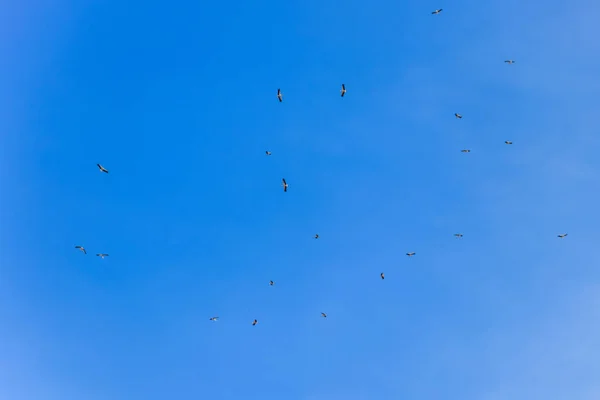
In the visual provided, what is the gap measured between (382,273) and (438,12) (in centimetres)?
4763

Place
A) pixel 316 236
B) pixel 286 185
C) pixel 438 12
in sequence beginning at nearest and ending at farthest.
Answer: pixel 286 185 → pixel 316 236 → pixel 438 12

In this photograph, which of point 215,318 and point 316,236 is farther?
point 215,318

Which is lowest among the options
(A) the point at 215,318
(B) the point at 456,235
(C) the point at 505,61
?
(A) the point at 215,318

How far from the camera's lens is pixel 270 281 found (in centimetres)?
8725

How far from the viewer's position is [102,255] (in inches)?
3501

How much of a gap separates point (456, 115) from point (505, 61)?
1342 cm

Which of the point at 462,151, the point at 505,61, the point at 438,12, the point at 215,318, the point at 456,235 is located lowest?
the point at 215,318

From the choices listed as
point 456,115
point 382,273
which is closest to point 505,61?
point 456,115

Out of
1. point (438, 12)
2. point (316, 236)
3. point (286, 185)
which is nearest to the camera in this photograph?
point (286, 185)

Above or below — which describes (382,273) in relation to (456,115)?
below

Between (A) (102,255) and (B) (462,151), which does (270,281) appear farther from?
(B) (462,151)

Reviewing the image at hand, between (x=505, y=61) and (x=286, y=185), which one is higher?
(x=505, y=61)

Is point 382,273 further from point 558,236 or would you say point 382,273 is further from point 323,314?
point 558,236

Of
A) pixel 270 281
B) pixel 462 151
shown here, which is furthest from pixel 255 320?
pixel 462 151
